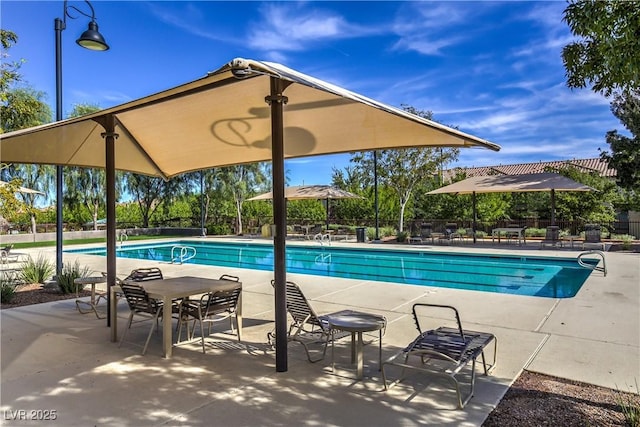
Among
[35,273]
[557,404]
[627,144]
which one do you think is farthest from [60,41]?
[627,144]

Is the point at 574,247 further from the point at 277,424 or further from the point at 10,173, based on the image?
the point at 10,173

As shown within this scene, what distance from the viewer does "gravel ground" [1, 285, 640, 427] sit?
9.41 feet

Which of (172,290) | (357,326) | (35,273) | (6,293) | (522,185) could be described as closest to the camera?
(357,326)

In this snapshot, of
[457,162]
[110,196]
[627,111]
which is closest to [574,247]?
[627,111]

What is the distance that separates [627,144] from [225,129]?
1679cm

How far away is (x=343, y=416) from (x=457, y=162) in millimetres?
20272

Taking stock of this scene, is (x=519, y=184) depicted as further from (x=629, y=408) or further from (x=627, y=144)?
(x=629, y=408)

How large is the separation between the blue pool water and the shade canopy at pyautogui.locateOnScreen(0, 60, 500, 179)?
5878mm

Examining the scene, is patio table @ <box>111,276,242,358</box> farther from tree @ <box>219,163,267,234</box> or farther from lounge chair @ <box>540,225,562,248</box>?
tree @ <box>219,163,267,234</box>

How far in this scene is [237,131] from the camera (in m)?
5.43

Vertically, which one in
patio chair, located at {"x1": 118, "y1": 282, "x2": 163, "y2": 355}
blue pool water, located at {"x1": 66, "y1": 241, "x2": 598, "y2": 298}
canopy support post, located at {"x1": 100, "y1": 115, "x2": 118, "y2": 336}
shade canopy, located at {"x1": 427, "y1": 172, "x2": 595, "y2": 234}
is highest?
shade canopy, located at {"x1": 427, "y1": 172, "x2": 595, "y2": 234}

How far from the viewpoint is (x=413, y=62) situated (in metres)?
18.6

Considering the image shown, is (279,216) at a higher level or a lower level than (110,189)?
lower

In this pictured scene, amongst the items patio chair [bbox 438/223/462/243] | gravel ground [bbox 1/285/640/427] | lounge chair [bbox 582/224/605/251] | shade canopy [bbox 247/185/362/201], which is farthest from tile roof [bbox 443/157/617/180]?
gravel ground [bbox 1/285/640/427]
